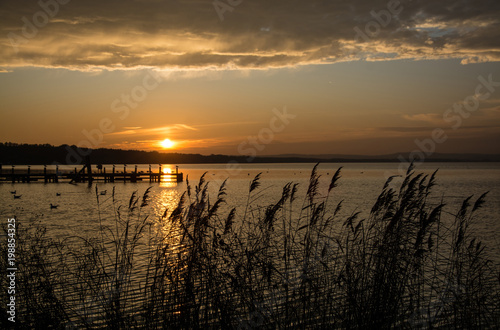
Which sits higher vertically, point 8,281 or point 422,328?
point 8,281

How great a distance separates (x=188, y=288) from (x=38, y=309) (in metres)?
2.37

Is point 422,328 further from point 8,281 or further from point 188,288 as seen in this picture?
point 8,281

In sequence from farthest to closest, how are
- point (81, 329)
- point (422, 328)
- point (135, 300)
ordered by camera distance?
point (135, 300)
point (81, 329)
point (422, 328)

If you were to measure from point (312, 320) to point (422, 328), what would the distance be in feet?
7.29

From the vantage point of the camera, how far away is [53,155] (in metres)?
156

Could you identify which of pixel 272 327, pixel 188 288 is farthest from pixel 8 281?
pixel 272 327

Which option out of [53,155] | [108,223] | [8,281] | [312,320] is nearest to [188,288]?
[312,320]

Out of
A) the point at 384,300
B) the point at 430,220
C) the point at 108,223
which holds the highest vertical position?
the point at 430,220

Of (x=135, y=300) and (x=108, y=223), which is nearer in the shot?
(x=135, y=300)

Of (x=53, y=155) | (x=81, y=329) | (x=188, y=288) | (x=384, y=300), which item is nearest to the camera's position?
(x=188, y=288)

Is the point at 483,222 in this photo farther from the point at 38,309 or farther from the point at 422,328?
the point at 38,309

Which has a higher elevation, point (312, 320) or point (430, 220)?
point (430, 220)

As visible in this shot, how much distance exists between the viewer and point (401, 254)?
23.3 feet

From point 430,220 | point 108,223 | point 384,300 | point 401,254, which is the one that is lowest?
point 108,223
